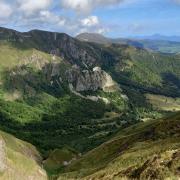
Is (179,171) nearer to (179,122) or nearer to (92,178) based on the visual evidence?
(92,178)

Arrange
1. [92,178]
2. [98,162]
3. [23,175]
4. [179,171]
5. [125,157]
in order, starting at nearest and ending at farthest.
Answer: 1. [179,171]
2. [92,178]
3. [23,175]
4. [125,157]
5. [98,162]

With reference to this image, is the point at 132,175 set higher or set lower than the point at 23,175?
higher

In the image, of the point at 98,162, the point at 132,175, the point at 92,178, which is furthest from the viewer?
the point at 98,162

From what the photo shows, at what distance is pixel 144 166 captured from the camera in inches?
4028

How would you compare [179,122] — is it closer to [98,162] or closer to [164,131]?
[164,131]

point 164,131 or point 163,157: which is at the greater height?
point 163,157

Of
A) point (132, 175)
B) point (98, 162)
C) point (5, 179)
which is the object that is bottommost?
point (98, 162)

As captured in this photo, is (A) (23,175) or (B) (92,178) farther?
(A) (23,175)

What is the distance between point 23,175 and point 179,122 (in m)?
83.9

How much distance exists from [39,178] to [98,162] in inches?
Result: 1838

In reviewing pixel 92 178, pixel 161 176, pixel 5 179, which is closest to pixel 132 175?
pixel 161 176

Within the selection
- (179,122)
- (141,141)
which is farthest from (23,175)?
(179,122)

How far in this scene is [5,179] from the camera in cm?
12362

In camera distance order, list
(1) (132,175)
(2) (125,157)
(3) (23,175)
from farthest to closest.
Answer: (2) (125,157)
(3) (23,175)
(1) (132,175)
